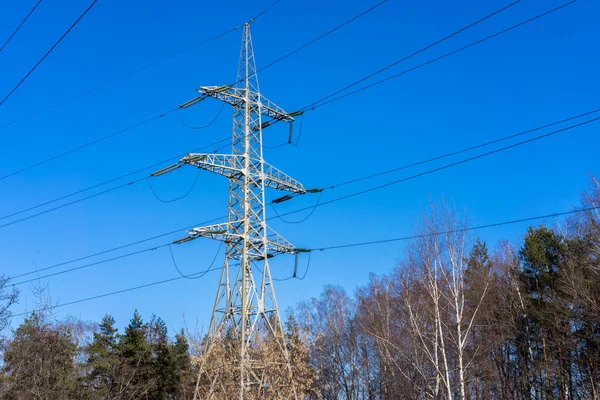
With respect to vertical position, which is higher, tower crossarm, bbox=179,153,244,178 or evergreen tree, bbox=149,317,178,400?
tower crossarm, bbox=179,153,244,178

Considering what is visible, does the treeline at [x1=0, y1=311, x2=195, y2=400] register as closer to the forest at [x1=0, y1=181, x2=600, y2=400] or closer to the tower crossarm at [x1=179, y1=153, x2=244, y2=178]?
the forest at [x1=0, y1=181, x2=600, y2=400]

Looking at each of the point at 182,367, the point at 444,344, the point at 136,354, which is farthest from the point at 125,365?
the point at 444,344

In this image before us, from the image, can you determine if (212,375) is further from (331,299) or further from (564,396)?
(331,299)

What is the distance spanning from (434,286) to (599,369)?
64.2 ft

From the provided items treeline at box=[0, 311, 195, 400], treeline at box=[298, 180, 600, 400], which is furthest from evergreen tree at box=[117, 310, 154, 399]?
treeline at box=[298, 180, 600, 400]

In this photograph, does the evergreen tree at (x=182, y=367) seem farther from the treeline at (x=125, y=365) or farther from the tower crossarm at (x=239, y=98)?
the tower crossarm at (x=239, y=98)

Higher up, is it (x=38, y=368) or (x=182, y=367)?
(x=182, y=367)

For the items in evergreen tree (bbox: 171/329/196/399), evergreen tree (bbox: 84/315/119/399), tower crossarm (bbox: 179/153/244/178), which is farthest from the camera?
evergreen tree (bbox: 171/329/196/399)

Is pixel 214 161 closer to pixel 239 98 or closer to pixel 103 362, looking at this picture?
pixel 239 98

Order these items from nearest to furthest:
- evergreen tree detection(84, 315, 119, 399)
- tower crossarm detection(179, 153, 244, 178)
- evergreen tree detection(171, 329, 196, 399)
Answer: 1. tower crossarm detection(179, 153, 244, 178)
2. evergreen tree detection(84, 315, 119, 399)
3. evergreen tree detection(171, 329, 196, 399)

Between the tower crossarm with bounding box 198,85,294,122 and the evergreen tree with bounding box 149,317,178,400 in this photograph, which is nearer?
the tower crossarm with bounding box 198,85,294,122

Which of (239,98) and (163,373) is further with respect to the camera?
(163,373)

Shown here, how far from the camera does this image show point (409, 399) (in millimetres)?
35062

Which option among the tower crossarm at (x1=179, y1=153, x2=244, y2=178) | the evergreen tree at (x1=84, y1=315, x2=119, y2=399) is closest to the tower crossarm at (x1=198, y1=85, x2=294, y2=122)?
the tower crossarm at (x1=179, y1=153, x2=244, y2=178)
